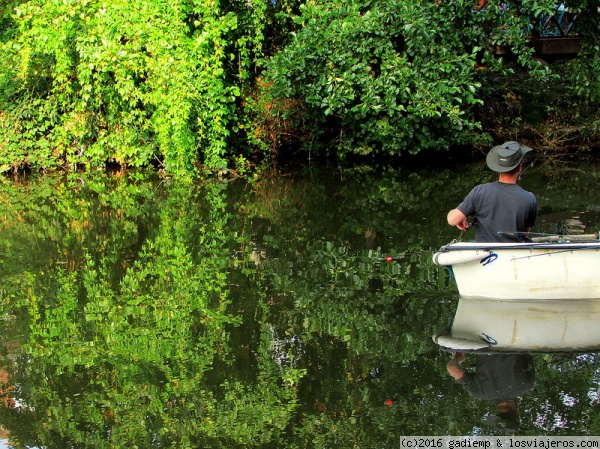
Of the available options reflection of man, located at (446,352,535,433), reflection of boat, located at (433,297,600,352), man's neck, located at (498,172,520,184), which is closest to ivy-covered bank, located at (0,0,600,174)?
man's neck, located at (498,172,520,184)

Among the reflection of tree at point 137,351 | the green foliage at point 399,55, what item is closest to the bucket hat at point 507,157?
the reflection of tree at point 137,351

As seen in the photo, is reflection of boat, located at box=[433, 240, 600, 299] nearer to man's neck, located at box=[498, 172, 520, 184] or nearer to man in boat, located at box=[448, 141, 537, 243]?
man in boat, located at box=[448, 141, 537, 243]

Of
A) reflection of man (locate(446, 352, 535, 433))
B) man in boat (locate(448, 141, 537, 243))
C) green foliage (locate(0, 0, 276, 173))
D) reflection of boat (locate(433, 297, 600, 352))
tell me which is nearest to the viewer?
reflection of man (locate(446, 352, 535, 433))

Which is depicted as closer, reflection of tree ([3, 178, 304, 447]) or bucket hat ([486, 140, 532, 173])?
reflection of tree ([3, 178, 304, 447])

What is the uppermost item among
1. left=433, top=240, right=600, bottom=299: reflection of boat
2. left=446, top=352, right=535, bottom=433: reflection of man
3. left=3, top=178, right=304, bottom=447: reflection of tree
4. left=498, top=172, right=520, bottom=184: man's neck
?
left=498, top=172, right=520, bottom=184: man's neck

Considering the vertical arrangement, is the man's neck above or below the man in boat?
above

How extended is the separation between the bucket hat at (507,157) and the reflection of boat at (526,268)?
2.34 feet

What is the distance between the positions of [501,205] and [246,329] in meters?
2.61

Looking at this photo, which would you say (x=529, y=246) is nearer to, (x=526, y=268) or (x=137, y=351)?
(x=526, y=268)

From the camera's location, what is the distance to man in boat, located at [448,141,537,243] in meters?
8.12

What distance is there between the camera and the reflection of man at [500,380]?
599 centimetres

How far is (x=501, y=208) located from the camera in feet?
26.9

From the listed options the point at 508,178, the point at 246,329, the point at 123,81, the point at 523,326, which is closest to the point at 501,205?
the point at 508,178

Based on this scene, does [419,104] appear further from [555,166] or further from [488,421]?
[488,421]
